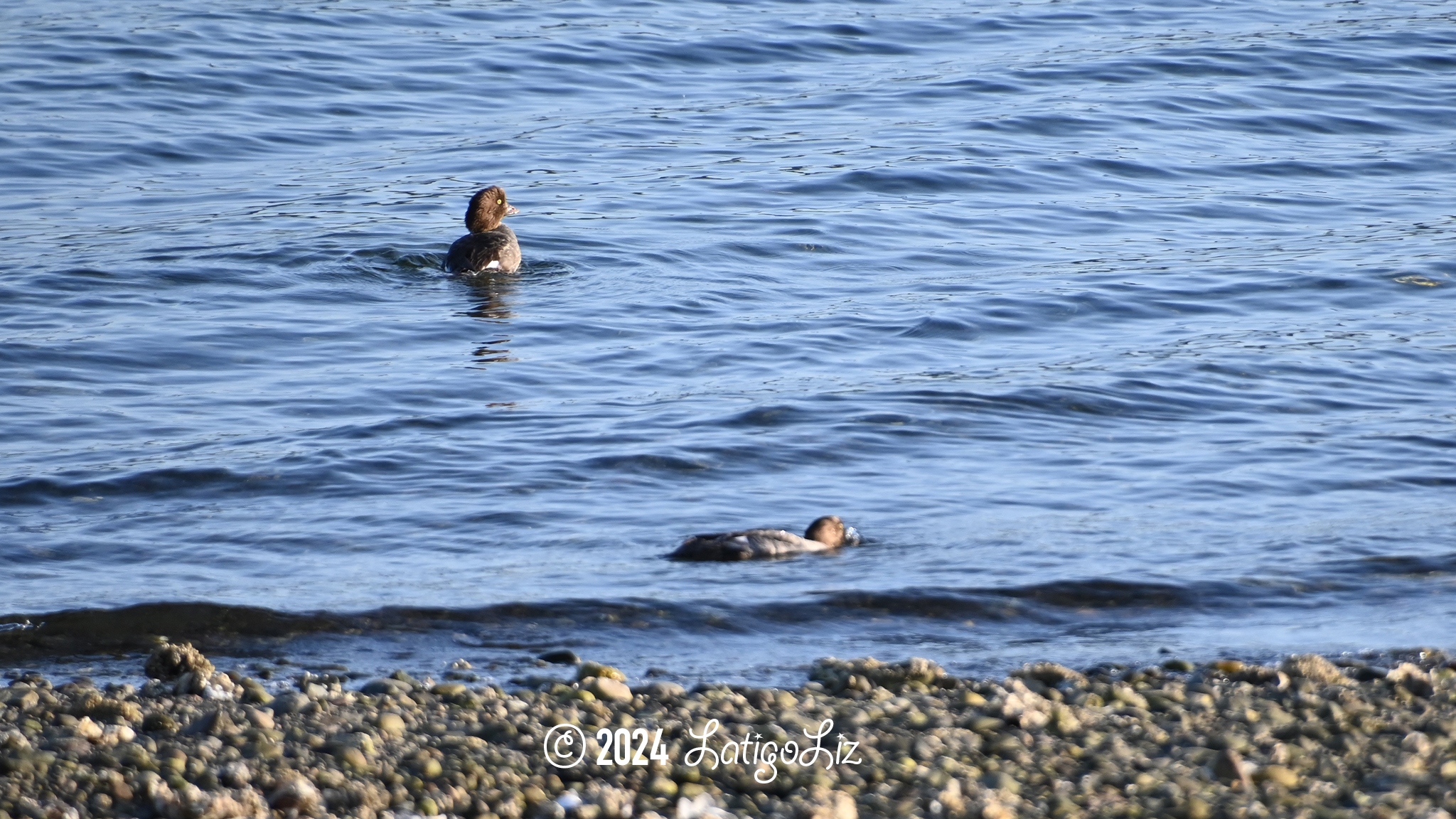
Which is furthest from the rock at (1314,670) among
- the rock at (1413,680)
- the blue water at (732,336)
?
the blue water at (732,336)

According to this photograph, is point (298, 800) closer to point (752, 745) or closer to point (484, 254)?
point (752, 745)

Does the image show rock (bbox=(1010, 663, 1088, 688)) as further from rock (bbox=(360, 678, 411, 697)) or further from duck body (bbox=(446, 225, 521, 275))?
duck body (bbox=(446, 225, 521, 275))

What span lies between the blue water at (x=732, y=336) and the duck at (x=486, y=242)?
22 centimetres

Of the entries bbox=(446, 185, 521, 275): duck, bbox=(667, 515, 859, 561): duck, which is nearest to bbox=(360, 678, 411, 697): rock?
bbox=(667, 515, 859, 561): duck

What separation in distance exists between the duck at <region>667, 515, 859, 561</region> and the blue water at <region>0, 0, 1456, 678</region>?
117 millimetres

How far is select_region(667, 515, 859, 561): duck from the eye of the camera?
7797mm

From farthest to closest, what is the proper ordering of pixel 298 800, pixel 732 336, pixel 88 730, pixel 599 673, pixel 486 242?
1. pixel 486 242
2. pixel 732 336
3. pixel 599 673
4. pixel 88 730
5. pixel 298 800

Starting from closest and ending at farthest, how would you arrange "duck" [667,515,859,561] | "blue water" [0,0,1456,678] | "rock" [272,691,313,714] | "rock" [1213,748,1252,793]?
1. "rock" [1213,748,1252,793]
2. "rock" [272,691,313,714]
3. "blue water" [0,0,1456,678]
4. "duck" [667,515,859,561]

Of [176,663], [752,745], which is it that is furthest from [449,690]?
[752,745]

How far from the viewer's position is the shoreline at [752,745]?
4.99 metres

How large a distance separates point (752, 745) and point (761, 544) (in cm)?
242

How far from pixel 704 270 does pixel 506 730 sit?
362 inches

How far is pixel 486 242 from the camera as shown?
14.5 m

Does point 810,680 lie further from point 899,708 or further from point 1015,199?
point 1015,199
